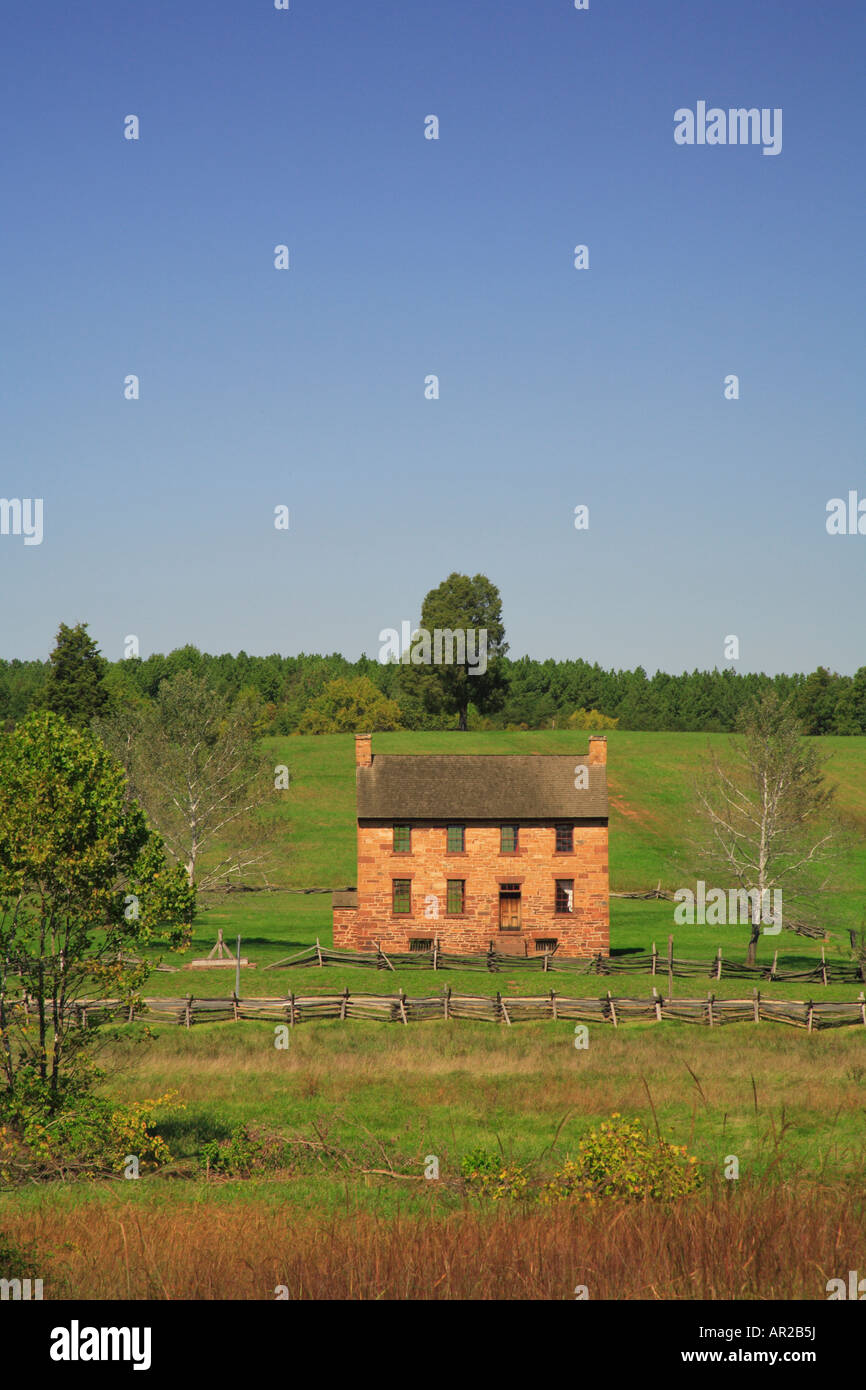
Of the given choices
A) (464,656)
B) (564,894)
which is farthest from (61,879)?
(464,656)

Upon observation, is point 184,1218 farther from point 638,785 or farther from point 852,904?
point 638,785

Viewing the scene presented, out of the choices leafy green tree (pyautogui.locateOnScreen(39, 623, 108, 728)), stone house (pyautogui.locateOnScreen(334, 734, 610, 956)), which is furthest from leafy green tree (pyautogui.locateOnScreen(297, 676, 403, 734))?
stone house (pyautogui.locateOnScreen(334, 734, 610, 956))

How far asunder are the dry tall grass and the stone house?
132ft

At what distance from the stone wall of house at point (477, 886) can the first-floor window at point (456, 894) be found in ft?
0.61

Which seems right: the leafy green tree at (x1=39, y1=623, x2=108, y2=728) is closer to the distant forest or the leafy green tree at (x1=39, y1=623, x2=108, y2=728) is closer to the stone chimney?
the stone chimney

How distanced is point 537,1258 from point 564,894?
42.5 metres

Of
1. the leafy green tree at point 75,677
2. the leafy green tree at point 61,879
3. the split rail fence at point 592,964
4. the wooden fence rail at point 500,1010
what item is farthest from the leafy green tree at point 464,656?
the leafy green tree at point 61,879

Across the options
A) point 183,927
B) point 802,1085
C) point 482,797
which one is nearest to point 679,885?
point 482,797

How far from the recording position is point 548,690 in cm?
17450

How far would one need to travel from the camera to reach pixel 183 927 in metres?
20.1

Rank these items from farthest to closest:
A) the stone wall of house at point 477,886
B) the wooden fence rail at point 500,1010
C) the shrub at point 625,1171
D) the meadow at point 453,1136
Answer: the stone wall of house at point 477,886, the wooden fence rail at point 500,1010, the shrub at point 625,1171, the meadow at point 453,1136

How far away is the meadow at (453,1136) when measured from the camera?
17.6 ft

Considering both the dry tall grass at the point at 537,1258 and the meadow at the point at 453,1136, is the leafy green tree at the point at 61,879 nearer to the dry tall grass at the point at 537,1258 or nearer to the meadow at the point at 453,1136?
the meadow at the point at 453,1136
